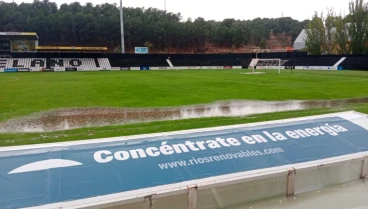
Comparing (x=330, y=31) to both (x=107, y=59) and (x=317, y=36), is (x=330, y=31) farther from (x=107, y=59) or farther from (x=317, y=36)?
(x=107, y=59)

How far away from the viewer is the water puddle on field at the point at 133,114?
9.19 metres

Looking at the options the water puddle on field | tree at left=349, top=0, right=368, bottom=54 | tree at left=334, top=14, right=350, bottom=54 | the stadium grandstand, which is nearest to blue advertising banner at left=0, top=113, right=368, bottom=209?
the water puddle on field

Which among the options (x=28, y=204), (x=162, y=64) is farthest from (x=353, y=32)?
(x=28, y=204)

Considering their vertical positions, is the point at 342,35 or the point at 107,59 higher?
the point at 342,35

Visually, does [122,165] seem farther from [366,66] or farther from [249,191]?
[366,66]

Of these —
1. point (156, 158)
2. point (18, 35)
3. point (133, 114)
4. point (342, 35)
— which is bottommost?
point (133, 114)

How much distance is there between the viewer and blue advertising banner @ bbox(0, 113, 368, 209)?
4281 mm

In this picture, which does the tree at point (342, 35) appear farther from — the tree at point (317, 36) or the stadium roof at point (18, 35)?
the stadium roof at point (18, 35)

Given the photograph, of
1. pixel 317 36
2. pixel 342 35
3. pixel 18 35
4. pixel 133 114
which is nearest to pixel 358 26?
pixel 342 35

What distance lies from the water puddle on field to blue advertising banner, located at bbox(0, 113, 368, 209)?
391 centimetres

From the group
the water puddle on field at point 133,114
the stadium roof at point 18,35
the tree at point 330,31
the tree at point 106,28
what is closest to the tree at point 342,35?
the tree at point 330,31

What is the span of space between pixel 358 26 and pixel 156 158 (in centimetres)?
5562

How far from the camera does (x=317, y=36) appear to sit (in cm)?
5662

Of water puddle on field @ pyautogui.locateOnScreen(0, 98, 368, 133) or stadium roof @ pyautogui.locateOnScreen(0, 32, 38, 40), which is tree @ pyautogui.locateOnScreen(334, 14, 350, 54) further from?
stadium roof @ pyautogui.locateOnScreen(0, 32, 38, 40)
